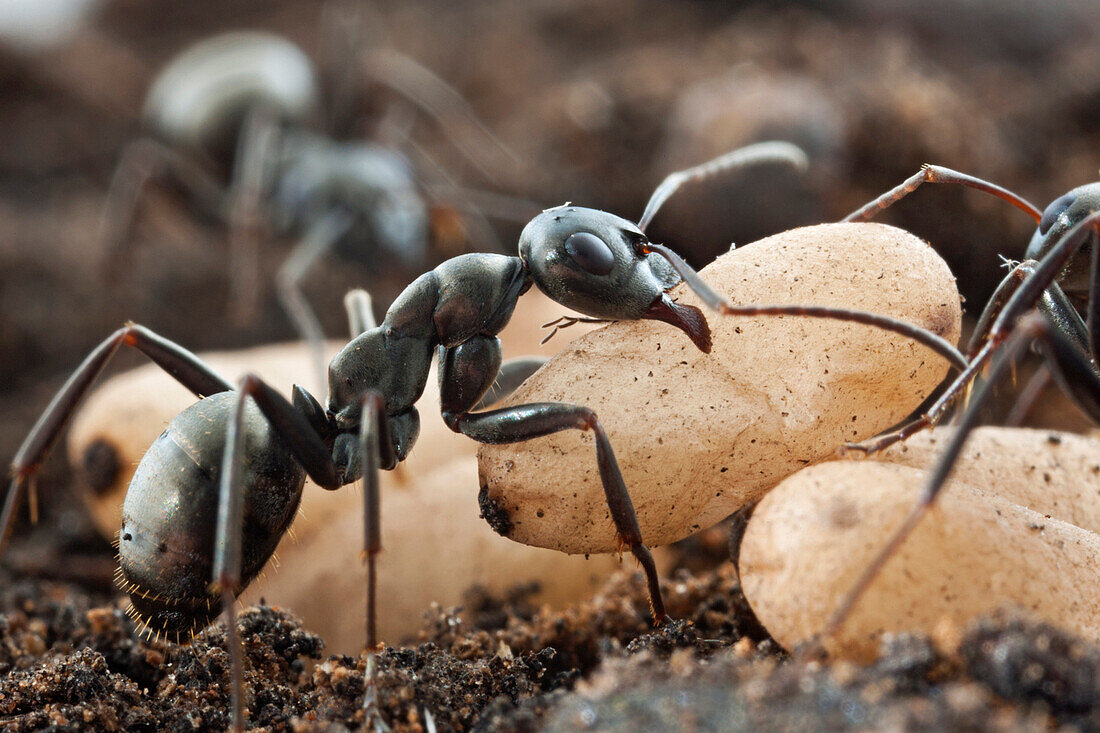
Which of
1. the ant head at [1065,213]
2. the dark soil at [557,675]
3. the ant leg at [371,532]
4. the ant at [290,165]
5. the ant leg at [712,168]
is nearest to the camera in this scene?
the dark soil at [557,675]

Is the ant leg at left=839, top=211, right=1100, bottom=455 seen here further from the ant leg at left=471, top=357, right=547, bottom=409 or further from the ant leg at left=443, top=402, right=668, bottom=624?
the ant leg at left=471, top=357, right=547, bottom=409

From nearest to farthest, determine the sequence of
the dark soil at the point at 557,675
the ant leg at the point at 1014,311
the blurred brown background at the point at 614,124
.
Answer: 1. the dark soil at the point at 557,675
2. the ant leg at the point at 1014,311
3. the blurred brown background at the point at 614,124

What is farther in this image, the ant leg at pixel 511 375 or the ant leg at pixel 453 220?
the ant leg at pixel 453 220

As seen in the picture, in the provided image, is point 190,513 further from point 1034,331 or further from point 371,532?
point 1034,331

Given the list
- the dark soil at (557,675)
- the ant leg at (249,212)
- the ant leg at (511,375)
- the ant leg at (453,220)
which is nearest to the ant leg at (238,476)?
the dark soil at (557,675)

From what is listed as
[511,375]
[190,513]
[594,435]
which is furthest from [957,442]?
[190,513]

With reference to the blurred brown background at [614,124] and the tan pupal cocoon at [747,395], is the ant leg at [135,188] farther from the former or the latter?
the tan pupal cocoon at [747,395]
